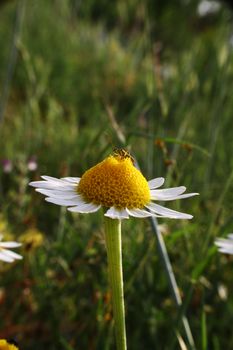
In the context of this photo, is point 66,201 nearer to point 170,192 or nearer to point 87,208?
point 87,208

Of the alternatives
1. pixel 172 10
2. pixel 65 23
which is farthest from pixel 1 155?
pixel 172 10

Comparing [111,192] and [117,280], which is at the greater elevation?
[111,192]

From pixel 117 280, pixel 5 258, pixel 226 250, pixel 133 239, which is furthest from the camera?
pixel 133 239

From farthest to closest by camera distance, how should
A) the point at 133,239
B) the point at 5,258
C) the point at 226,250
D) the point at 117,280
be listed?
the point at 133,239 → the point at 226,250 → the point at 5,258 → the point at 117,280

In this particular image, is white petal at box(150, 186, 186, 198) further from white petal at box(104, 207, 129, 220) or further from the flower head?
white petal at box(104, 207, 129, 220)

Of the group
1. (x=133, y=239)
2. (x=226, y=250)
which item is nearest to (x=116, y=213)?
(x=226, y=250)

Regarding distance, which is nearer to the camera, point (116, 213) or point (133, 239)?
point (116, 213)

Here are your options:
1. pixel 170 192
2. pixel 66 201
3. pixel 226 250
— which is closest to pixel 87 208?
pixel 66 201
